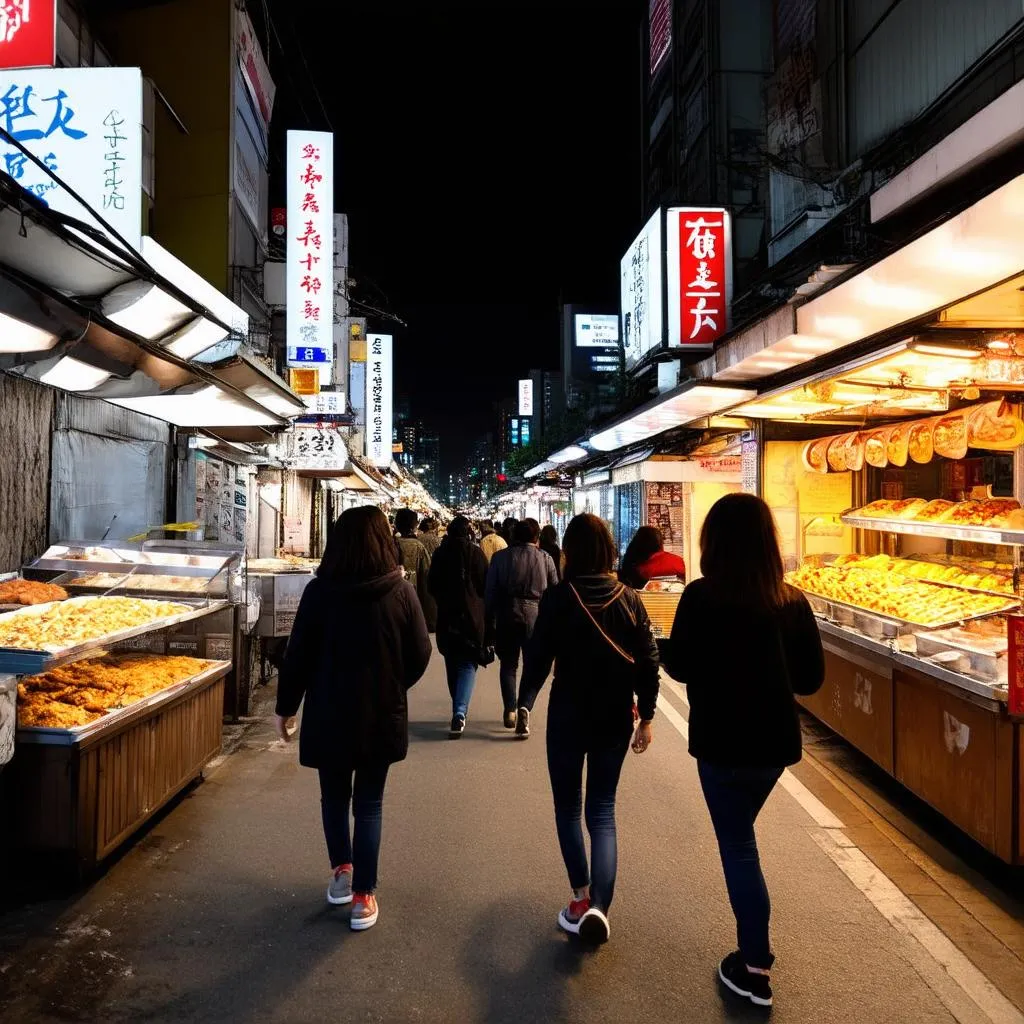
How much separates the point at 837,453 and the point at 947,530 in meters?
2.95

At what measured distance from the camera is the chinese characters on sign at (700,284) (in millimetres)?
14164

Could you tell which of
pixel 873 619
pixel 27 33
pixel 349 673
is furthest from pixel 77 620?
pixel 873 619

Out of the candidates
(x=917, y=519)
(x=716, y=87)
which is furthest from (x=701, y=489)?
(x=716, y=87)

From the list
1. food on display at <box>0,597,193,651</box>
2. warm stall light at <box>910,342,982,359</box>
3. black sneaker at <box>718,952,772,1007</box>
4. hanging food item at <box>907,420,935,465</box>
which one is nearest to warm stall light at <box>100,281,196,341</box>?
food on display at <box>0,597,193,651</box>

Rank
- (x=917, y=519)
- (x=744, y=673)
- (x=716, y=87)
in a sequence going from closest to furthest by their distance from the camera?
1. (x=744, y=673)
2. (x=917, y=519)
3. (x=716, y=87)

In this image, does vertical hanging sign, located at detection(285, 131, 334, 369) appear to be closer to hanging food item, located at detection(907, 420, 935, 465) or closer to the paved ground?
hanging food item, located at detection(907, 420, 935, 465)

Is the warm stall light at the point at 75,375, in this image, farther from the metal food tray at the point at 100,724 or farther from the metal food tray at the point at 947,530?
the metal food tray at the point at 947,530

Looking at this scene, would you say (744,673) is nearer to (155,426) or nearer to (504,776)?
(504,776)

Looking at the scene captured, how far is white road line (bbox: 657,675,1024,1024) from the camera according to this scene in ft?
11.2

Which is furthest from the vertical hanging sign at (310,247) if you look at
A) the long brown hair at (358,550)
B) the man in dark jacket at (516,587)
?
the long brown hair at (358,550)

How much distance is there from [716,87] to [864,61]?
37.8 feet

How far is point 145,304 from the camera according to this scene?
671cm

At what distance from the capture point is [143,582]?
7379 mm

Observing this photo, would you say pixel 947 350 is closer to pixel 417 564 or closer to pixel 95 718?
pixel 95 718
